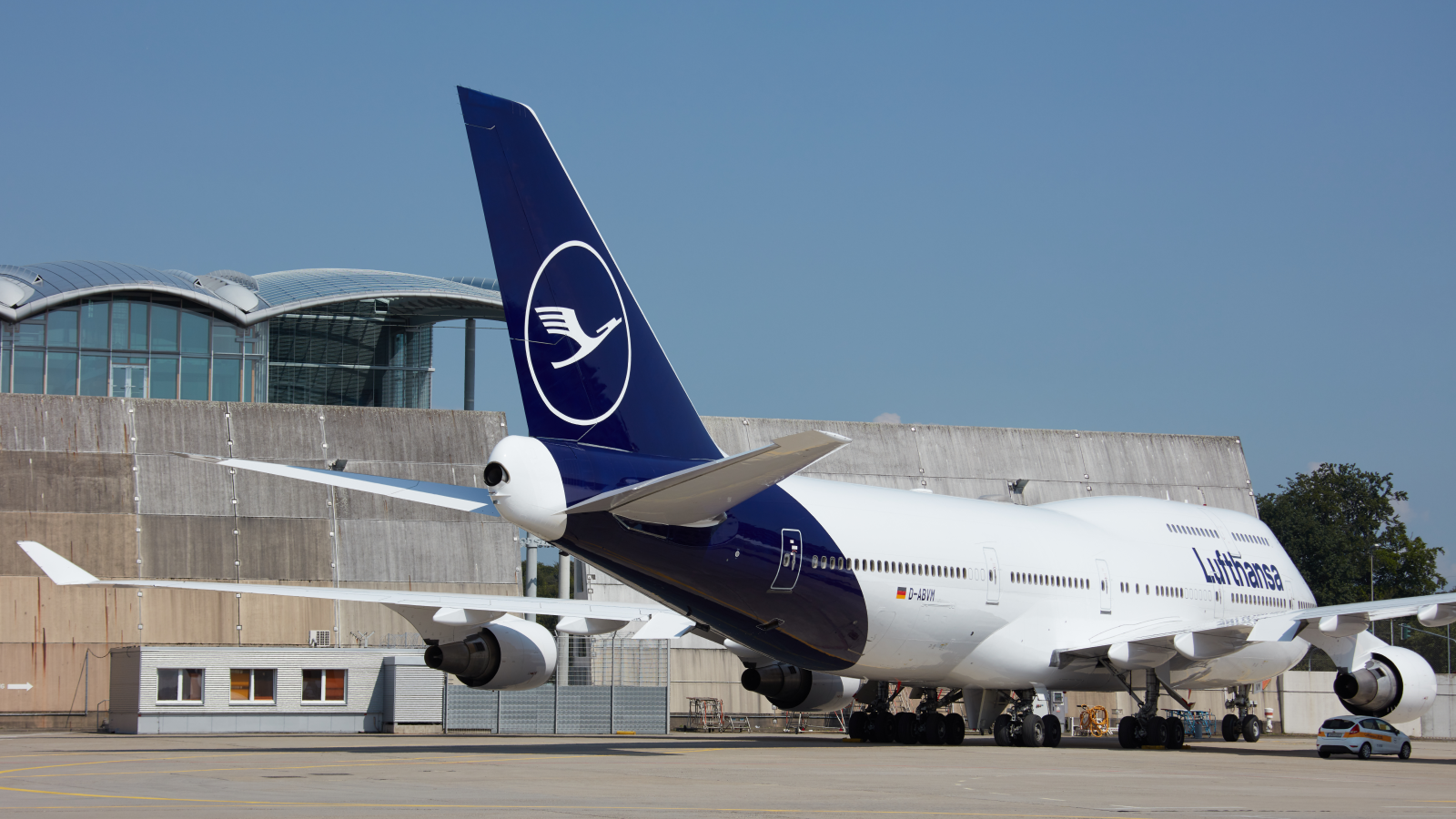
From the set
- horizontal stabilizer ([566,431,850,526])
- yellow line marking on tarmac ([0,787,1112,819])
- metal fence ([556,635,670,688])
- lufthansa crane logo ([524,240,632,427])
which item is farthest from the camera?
metal fence ([556,635,670,688])

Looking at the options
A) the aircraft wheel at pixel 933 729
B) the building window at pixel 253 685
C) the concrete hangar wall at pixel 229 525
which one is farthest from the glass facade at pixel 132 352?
the aircraft wheel at pixel 933 729

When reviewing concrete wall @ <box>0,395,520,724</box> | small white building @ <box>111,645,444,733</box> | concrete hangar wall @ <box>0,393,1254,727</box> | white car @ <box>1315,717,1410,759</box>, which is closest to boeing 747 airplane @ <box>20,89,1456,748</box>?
white car @ <box>1315,717,1410,759</box>

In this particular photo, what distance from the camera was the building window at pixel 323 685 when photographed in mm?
29078

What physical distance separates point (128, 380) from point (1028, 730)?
35543 millimetres

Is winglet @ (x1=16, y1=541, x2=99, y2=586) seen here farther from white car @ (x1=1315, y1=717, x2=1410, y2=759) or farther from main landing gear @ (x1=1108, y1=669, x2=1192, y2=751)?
white car @ (x1=1315, y1=717, x2=1410, y2=759)

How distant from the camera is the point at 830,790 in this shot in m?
13.0

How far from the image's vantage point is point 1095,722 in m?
34.4

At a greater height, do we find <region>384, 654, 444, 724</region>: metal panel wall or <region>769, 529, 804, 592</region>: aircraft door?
<region>769, 529, 804, 592</region>: aircraft door

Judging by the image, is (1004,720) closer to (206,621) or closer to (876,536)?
(876,536)

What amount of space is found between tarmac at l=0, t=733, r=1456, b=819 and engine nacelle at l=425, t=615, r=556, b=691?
1019 mm

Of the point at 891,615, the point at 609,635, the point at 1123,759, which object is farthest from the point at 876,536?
the point at 609,635

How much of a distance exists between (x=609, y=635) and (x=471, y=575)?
16.5 ft

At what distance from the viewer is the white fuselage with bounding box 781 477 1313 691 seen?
20.3m

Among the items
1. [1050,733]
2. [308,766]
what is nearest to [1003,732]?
[1050,733]
